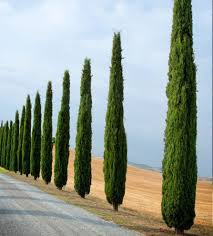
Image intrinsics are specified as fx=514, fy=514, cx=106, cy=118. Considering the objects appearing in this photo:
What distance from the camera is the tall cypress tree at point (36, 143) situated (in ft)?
165

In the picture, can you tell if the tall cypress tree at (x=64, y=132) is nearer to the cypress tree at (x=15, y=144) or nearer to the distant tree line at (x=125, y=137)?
the distant tree line at (x=125, y=137)

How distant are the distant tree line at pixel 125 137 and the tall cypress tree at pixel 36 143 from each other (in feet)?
0.33

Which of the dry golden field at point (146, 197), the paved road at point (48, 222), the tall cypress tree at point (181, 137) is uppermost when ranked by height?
the tall cypress tree at point (181, 137)

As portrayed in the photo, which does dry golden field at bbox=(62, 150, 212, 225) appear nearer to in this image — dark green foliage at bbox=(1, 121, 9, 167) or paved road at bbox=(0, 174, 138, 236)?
paved road at bbox=(0, 174, 138, 236)

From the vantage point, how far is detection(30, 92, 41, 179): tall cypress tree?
50.2m

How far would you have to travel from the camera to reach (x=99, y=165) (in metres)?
93.8

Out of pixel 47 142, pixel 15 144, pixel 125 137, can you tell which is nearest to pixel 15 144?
pixel 15 144

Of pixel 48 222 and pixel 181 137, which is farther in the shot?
pixel 181 137

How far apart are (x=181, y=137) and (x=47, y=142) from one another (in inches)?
1197

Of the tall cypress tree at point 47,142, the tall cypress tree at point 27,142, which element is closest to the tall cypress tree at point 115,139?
the tall cypress tree at point 47,142

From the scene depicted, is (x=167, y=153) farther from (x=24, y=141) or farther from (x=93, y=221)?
(x=24, y=141)

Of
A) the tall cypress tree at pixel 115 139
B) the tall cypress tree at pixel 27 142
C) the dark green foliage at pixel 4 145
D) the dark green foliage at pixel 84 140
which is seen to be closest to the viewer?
the tall cypress tree at pixel 115 139

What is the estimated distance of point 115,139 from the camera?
26.3 m

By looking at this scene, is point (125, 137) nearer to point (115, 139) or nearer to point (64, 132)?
point (115, 139)
